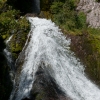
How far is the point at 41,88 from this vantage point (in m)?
16.4

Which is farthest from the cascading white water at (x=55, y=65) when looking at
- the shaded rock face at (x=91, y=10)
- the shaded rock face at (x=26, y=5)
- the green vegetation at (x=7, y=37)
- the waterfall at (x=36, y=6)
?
the waterfall at (x=36, y=6)

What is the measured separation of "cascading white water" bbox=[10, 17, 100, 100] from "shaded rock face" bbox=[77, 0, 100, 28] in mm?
5642

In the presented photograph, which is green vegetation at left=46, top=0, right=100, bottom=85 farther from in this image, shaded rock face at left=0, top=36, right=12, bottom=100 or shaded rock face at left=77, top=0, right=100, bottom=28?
shaded rock face at left=0, top=36, right=12, bottom=100

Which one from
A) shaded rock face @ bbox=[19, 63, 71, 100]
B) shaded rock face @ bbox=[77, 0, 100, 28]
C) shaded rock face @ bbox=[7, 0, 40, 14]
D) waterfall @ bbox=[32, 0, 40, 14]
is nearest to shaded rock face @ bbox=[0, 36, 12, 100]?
shaded rock face @ bbox=[19, 63, 71, 100]

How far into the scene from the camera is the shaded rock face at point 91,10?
88.2 ft

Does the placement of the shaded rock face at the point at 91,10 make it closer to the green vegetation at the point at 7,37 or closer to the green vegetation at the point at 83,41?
the green vegetation at the point at 83,41

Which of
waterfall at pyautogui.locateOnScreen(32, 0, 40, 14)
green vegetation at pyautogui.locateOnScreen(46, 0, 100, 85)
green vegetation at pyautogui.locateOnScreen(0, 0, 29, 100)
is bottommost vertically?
waterfall at pyautogui.locateOnScreen(32, 0, 40, 14)

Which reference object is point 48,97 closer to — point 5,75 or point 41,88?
point 41,88

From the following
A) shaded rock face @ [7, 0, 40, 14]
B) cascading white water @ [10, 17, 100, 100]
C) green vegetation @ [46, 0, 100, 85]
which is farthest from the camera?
shaded rock face @ [7, 0, 40, 14]

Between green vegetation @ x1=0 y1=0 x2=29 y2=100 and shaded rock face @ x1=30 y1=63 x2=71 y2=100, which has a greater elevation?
green vegetation @ x1=0 y1=0 x2=29 y2=100

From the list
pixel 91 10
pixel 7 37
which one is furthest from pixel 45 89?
pixel 91 10

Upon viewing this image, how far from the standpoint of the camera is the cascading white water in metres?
17.3

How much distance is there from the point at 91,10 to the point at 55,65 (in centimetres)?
1076

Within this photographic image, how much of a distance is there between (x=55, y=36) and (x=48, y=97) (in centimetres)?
681
